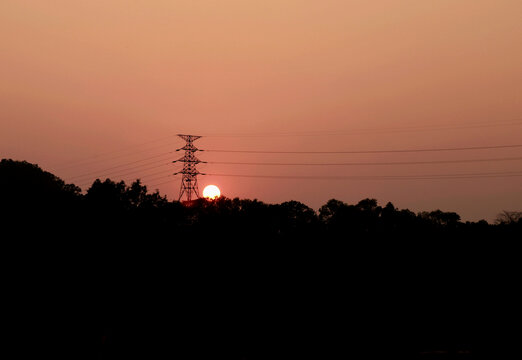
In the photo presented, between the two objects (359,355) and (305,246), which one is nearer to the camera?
(359,355)

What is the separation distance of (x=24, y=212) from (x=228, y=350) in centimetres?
1642

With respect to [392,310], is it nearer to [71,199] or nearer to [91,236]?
[91,236]

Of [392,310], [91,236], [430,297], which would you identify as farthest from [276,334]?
[91,236]

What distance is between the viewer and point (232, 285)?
33.2m

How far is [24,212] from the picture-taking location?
33.6m

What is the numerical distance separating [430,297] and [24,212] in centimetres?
2359

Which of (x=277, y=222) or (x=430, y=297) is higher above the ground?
(x=277, y=222)

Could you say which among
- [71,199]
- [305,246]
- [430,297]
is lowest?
[430,297]

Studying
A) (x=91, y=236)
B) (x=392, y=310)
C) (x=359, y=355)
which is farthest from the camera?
(x=91, y=236)

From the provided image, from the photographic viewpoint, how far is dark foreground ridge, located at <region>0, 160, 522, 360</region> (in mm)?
24594

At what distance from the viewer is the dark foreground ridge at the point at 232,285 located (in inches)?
968

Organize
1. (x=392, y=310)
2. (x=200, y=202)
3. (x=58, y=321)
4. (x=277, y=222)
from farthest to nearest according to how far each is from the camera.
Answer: (x=200, y=202)
(x=277, y=222)
(x=392, y=310)
(x=58, y=321)

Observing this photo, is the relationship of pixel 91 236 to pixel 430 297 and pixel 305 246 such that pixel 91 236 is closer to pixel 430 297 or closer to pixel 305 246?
pixel 305 246

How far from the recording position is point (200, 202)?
55562mm
